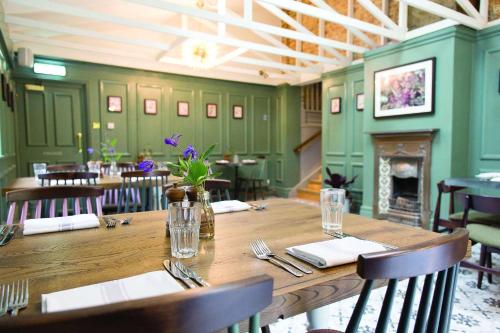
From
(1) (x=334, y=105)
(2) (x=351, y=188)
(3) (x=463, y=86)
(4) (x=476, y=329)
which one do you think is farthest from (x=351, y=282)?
(1) (x=334, y=105)

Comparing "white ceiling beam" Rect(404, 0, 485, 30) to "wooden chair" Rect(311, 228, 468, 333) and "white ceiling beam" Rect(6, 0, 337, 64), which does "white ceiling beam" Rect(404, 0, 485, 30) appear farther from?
"wooden chair" Rect(311, 228, 468, 333)

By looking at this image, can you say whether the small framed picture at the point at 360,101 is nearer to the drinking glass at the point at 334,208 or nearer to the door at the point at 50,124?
the drinking glass at the point at 334,208

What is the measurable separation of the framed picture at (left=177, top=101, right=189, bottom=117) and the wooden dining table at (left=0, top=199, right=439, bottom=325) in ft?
17.3

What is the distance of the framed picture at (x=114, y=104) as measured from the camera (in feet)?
19.1

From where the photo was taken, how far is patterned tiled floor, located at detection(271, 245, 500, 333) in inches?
76.5

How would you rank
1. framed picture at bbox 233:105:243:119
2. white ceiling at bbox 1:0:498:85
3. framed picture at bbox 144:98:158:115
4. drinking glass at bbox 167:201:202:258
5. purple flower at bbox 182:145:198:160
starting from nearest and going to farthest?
drinking glass at bbox 167:201:202:258 < purple flower at bbox 182:145:198:160 < white ceiling at bbox 1:0:498:85 < framed picture at bbox 144:98:158:115 < framed picture at bbox 233:105:243:119

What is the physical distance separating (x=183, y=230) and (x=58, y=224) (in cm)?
63

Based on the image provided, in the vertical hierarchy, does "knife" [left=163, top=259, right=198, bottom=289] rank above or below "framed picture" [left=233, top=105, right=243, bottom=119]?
below

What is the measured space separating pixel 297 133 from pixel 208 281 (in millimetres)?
6863

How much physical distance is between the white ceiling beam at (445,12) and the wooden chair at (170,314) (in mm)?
3813

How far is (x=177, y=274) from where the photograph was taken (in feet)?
2.63

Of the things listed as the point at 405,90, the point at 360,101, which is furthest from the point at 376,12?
the point at 360,101

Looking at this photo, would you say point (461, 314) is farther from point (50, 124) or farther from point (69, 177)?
point (50, 124)

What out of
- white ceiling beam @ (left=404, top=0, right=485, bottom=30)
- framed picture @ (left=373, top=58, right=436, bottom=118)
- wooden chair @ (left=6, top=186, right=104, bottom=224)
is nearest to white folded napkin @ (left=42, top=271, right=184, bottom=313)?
wooden chair @ (left=6, top=186, right=104, bottom=224)
